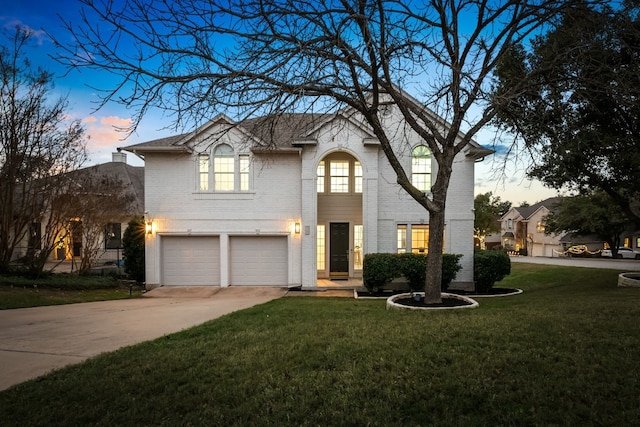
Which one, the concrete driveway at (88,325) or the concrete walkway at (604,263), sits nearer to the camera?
the concrete driveway at (88,325)

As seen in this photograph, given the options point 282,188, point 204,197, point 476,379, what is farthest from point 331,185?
point 476,379

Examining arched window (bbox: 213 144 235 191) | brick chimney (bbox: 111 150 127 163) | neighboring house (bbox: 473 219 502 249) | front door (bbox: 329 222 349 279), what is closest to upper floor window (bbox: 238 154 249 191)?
arched window (bbox: 213 144 235 191)

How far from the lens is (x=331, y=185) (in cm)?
1692

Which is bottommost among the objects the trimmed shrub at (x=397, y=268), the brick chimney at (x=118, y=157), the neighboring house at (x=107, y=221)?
the trimmed shrub at (x=397, y=268)

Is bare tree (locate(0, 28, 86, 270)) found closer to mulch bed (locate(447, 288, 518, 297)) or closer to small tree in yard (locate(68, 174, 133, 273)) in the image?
small tree in yard (locate(68, 174, 133, 273))

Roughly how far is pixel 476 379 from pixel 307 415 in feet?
6.30

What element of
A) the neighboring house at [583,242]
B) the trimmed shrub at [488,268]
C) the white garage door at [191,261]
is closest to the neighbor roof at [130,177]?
the white garage door at [191,261]

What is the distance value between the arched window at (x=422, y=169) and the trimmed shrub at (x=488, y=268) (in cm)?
335

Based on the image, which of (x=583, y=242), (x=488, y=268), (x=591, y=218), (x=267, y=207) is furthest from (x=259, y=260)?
(x=583, y=242)

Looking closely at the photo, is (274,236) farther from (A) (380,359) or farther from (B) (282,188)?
(A) (380,359)

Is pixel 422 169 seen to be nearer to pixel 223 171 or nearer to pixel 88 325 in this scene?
pixel 223 171

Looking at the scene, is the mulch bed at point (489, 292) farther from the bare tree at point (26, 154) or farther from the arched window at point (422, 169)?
the bare tree at point (26, 154)

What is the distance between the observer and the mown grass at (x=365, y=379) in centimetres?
356

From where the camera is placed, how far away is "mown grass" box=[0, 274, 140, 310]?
11344 millimetres
